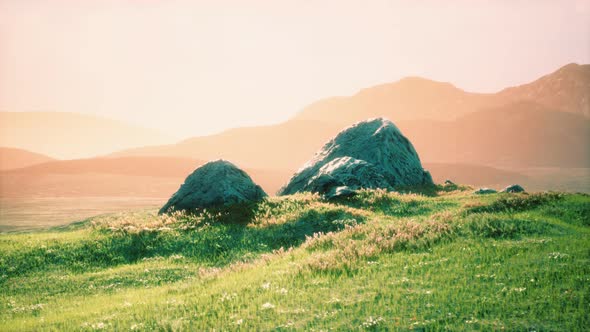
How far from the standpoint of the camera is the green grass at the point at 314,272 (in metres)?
10.3

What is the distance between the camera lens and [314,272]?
14125 millimetres

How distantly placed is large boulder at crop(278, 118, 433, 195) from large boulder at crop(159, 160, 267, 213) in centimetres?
666

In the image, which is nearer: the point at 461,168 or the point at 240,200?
Answer: the point at 240,200

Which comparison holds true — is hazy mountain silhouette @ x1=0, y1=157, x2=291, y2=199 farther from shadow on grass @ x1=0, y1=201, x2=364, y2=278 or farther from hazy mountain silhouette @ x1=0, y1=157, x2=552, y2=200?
shadow on grass @ x1=0, y1=201, x2=364, y2=278

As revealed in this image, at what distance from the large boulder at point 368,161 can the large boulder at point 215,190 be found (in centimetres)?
666

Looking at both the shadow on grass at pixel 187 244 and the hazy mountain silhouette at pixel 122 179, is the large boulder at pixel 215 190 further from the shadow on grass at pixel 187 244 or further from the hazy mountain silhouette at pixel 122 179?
the hazy mountain silhouette at pixel 122 179

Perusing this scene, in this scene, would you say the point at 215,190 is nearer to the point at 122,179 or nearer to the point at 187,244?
the point at 187,244

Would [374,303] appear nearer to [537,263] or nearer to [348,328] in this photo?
[348,328]

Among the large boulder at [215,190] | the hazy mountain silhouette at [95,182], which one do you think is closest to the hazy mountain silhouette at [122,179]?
the hazy mountain silhouette at [95,182]

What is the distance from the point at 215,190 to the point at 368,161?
698 inches

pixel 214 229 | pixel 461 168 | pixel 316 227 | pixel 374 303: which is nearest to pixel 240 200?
pixel 214 229

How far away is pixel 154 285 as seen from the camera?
1739 cm

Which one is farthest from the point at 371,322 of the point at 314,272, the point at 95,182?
the point at 95,182

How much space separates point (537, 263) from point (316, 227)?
13159mm
